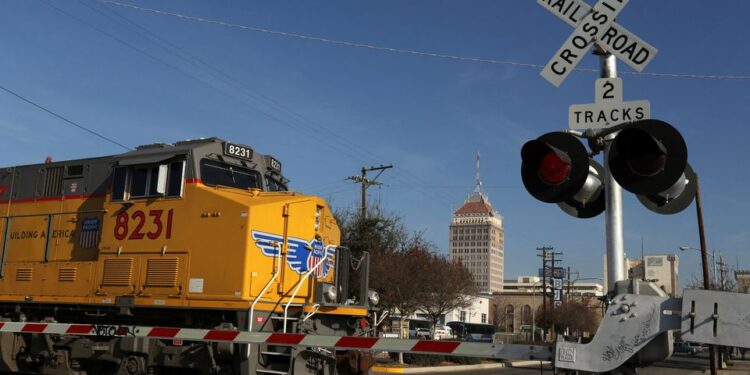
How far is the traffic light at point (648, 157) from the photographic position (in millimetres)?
4410

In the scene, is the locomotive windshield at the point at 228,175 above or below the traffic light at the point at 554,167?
above

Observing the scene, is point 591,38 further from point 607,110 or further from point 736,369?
point 736,369

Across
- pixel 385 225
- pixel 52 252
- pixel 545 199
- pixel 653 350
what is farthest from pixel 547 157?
pixel 385 225

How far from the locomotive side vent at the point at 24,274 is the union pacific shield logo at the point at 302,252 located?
523cm

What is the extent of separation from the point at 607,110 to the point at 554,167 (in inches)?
27.3

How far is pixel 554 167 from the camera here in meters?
4.90

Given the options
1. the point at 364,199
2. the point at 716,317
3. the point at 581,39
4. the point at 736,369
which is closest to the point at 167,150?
the point at 581,39

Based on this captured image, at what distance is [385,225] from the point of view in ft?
111

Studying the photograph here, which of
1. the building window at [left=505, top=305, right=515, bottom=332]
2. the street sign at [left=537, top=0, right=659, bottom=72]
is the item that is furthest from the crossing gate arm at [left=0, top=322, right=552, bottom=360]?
the building window at [left=505, top=305, right=515, bottom=332]

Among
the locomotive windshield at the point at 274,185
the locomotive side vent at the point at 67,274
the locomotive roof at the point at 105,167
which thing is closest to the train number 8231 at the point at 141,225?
the locomotive roof at the point at 105,167

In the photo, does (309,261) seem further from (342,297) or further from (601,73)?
(601,73)

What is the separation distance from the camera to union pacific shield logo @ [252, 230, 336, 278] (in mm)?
10094

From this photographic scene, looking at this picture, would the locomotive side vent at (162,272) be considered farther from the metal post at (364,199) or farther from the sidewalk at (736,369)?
the sidewalk at (736,369)

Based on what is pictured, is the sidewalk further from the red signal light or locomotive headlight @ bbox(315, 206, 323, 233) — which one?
the red signal light
